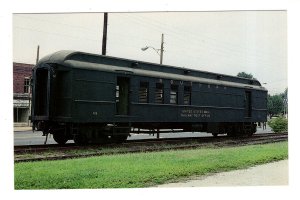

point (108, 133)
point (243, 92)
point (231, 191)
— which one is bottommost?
point (231, 191)

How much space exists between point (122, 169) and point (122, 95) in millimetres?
5394

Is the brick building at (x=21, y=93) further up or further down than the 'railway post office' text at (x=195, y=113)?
further up

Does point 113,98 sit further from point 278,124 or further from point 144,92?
point 278,124

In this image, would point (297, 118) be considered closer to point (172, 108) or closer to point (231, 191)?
point (231, 191)

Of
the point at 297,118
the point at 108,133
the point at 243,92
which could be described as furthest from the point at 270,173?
the point at 243,92

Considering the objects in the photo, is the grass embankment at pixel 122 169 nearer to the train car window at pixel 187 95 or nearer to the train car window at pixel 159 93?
the train car window at pixel 159 93

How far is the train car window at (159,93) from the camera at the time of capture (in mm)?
16062

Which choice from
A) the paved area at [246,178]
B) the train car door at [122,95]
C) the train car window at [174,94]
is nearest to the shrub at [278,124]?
the train car window at [174,94]

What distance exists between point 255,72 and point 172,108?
462cm

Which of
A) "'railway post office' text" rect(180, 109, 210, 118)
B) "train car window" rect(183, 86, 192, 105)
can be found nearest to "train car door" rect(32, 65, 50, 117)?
"'railway post office' text" rect(180, 109, 210, 118)

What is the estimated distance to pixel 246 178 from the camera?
1009 centimetres

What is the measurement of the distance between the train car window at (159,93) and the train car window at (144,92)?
49cm

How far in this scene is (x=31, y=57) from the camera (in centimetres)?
1175

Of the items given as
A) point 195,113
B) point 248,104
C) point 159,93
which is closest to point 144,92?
point 159,93
